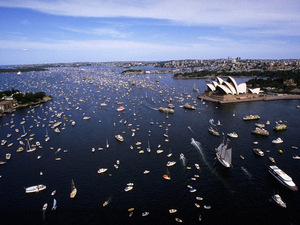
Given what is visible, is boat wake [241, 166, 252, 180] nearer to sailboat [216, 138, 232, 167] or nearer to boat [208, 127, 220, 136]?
sailboat [216, 138, 232, 167]

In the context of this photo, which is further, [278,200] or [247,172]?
[247,172]

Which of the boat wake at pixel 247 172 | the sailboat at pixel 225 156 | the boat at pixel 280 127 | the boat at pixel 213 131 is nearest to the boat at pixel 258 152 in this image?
the boat wake at pixel 247 172

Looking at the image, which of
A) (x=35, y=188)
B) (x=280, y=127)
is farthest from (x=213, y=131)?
(x=35, y=188)

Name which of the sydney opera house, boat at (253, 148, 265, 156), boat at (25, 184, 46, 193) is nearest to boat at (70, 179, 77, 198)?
boat at (25, 184, 46, 193)

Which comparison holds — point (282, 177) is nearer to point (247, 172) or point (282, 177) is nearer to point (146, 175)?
point (247, 172)

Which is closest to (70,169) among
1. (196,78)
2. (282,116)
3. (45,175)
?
(45,175)

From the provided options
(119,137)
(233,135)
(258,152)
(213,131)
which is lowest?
(119,137)

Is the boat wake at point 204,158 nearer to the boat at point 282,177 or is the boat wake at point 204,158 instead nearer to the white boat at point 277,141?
the boat at point 282,177

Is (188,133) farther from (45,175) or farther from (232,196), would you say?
(45,175)

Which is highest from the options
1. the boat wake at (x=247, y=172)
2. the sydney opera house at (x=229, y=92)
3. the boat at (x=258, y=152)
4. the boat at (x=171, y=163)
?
the sydney opera house at (x=229, y=92)
